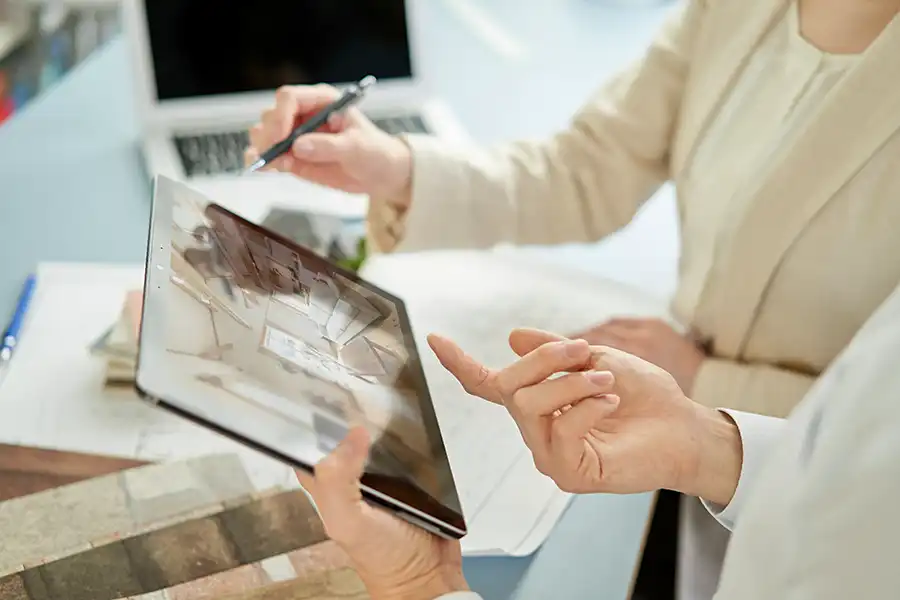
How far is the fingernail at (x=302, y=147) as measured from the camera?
69 centimetres

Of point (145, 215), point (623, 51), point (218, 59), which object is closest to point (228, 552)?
point (145, 215)

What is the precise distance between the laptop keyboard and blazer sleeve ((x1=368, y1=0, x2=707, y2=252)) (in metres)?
0.24

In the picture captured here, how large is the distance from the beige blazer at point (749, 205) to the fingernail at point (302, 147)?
0.32ft

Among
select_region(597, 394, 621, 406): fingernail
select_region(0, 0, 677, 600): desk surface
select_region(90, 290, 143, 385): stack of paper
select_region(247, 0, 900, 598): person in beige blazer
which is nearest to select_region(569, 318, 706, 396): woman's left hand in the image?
select_region(247, 0, 900, 598): person in beige blazer

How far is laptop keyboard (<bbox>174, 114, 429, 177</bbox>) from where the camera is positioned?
95 centimetres

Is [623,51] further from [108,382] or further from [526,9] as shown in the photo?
[108,382]

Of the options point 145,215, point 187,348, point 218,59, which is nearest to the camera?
point 187,348

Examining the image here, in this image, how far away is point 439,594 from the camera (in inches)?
19.5

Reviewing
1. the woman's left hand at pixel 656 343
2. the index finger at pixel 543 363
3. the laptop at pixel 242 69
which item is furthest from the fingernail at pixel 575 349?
the laptop at pixel 242 69

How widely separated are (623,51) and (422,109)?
0.35 meters

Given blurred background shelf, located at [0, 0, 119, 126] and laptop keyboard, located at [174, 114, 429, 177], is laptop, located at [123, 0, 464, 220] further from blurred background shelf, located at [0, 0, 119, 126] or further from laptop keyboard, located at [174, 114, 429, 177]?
blurred background shelf, located at [0, 0, 119, 126]

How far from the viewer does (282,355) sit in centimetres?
47

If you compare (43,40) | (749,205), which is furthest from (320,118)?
(43,40)

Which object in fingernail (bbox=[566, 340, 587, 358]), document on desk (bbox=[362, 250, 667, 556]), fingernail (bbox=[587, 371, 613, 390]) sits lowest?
document on desk (bbox=[362, 250, 667, 556])
